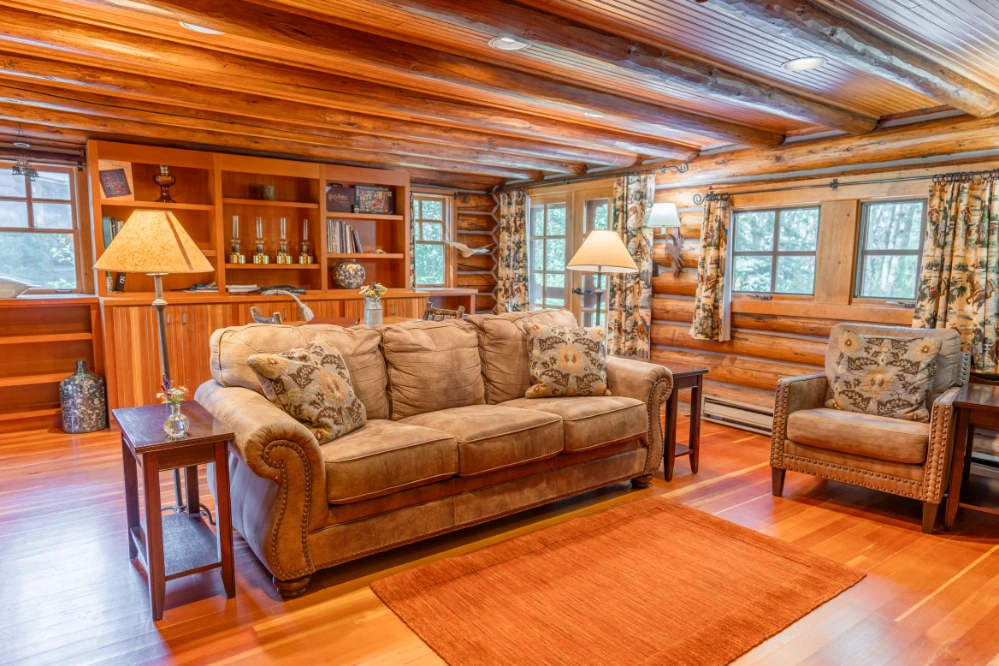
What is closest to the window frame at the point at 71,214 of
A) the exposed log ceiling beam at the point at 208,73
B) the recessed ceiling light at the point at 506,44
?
the exposed log ceiling beam at the point at 208,73

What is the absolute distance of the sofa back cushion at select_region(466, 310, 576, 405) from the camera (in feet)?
11.9

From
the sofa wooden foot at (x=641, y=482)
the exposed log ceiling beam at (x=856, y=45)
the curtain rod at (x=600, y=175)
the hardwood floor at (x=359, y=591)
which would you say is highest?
the exposed log ceiling beam at (x=856, y=45)

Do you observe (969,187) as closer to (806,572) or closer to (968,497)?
(968,497)

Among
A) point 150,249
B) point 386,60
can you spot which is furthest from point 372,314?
point 150,249

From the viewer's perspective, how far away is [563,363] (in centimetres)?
363

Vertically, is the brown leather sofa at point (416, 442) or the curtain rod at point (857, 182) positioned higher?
the curtain rod at point (857, 182)

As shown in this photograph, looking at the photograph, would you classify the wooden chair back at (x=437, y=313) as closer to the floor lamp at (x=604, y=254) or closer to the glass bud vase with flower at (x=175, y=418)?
the floor lamp at (x=604, y=254)

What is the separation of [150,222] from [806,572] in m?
3.07

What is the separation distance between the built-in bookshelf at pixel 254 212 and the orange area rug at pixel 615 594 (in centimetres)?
356

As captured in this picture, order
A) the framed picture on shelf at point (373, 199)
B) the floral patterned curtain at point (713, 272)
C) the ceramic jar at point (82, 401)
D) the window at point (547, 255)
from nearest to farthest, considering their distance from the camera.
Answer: the ceramic jar at point (82, 401), the floral patterned curtain at point (713, 272), the framed picture on shelf at point (373, 199), the window at point (547, 255)

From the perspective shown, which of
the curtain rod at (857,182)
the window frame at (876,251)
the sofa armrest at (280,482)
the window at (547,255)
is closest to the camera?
the sofa armrest at (280,482)

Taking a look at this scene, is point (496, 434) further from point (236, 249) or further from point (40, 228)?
point (40, 228)

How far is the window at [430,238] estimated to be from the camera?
7051mm

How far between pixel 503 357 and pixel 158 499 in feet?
6.39
